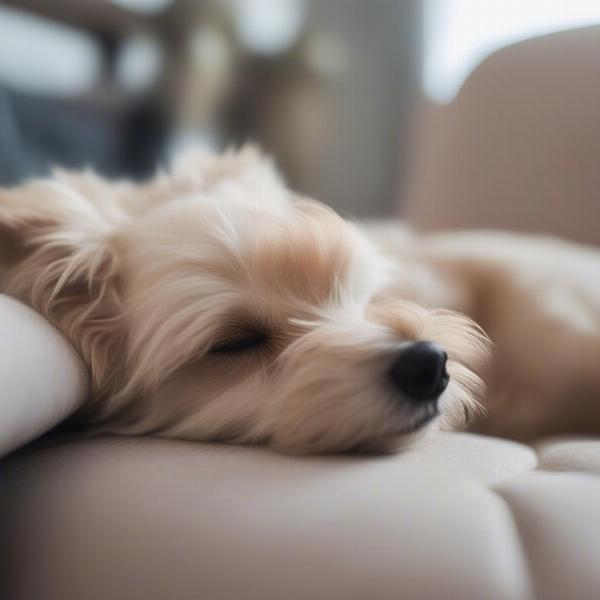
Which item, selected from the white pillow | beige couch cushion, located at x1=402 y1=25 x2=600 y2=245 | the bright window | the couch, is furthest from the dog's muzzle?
the bright window

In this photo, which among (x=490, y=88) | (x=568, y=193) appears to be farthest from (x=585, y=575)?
(x=490, y=88)

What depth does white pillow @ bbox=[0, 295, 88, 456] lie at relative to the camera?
65 cm

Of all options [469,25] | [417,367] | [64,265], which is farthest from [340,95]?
[417,367]

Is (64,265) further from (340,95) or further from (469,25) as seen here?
(469,25)

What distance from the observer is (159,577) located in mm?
554

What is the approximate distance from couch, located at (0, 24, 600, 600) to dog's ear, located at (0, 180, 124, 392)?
206 mm

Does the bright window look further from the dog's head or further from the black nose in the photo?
the black nose

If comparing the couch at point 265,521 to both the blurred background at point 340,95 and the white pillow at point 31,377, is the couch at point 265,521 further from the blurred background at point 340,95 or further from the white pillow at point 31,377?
the blurred background at point 340,95

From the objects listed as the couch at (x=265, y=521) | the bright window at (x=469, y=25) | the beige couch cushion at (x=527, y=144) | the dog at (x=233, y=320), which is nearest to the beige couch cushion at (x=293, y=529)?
the couch at (x=265, y=521)

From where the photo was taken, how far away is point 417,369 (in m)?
0.85

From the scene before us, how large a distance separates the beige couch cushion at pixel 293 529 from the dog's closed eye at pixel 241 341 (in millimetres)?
279

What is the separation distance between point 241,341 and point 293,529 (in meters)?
0.46

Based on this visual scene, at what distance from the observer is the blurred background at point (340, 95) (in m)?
1.75

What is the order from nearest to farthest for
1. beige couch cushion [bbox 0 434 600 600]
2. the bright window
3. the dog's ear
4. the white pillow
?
beige couch cushion [bbox 0 434 600 600]
the white pillow
the dog's ear
the bright window
